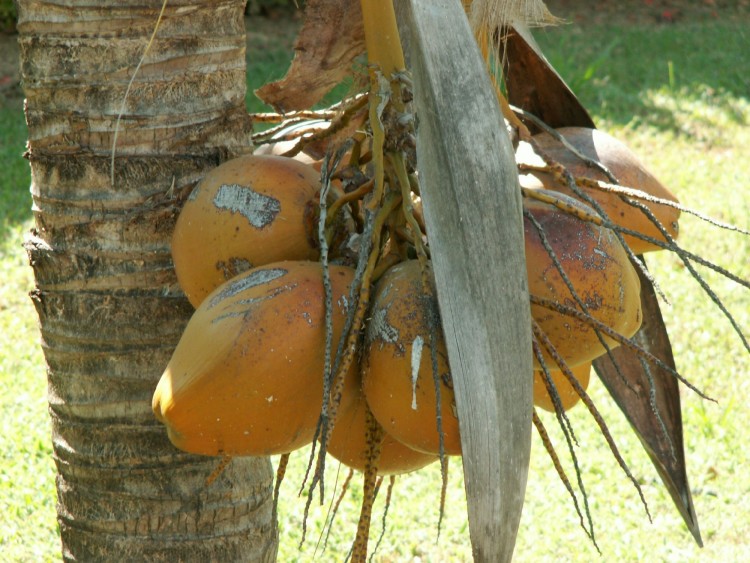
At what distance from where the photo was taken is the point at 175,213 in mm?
1312

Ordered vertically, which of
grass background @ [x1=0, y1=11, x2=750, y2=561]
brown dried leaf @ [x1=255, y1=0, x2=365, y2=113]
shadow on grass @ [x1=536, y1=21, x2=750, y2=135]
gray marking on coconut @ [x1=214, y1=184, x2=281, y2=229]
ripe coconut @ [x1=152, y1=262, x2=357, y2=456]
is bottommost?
grass background @ [x1=0, y1=11, x2=750, y2=561]

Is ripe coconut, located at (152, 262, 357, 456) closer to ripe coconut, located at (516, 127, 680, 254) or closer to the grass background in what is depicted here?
ripe coconut, located at (516, 127, 680, 254)

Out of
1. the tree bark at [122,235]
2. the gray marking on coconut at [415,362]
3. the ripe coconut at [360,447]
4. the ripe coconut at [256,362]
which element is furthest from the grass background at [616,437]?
the gray marking on coconut at [415,362]

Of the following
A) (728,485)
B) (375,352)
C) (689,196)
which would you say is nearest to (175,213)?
(375,352)

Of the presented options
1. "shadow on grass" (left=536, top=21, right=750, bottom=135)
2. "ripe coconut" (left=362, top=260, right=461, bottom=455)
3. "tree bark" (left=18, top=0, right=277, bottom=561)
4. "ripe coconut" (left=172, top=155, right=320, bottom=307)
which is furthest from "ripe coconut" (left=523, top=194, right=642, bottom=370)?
"shadow on grass" (left=536, top=21, right=750, bottom=135)

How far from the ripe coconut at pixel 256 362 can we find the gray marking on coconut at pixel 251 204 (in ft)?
0.28

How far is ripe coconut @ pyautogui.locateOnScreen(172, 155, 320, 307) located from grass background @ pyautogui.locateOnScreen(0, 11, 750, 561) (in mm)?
783

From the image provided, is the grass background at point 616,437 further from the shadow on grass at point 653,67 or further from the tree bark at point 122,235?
the tree bark at point 122,235

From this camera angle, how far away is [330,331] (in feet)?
2.94

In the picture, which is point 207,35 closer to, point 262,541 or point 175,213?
point 175,213

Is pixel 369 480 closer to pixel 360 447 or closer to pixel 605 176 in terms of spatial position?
pixel 360 447

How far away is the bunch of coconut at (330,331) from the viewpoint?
2.93ft

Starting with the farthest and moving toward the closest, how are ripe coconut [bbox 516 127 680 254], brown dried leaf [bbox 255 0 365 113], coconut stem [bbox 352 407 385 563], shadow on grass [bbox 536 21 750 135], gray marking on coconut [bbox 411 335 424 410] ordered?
shadow on grass [bbox 536 21 750 135]
brown dried leaf [bbox 255 0 365 113]
ripe coconut [bbox 516 127 680 254]
coconut stem [bbox 352 407 385 563]
gray marking on coconut [bbox 411 335 424 410]

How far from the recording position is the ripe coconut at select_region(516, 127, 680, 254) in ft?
3.72
